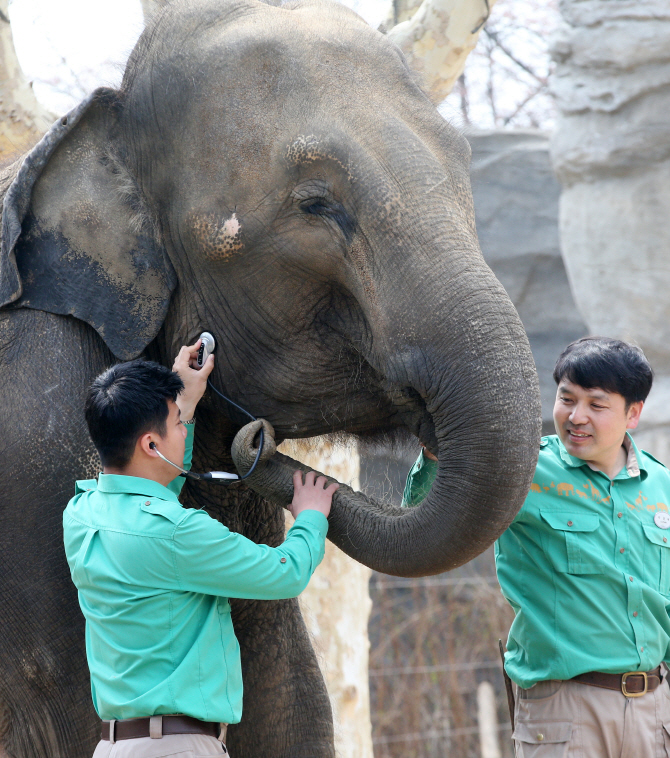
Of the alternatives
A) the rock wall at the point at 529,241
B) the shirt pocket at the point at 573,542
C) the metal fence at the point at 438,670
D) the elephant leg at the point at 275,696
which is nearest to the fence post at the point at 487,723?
the metal fence at the point at 438,670

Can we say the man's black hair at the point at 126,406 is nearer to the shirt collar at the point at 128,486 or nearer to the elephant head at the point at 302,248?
the shirt collar at the point at 128,486

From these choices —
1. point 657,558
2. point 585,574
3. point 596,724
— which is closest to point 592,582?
point 585,574

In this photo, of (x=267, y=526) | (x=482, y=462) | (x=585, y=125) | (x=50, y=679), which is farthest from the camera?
(x=585, y=125)

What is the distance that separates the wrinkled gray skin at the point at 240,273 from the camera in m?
1.73

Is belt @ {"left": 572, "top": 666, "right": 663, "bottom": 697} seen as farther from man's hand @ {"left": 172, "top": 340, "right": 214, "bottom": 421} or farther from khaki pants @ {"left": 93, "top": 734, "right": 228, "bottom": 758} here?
man's hand @ {"left": 172, "top": 340, "right": 214, "bottom": 421}

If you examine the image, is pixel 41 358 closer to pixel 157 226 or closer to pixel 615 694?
pixel 157 226

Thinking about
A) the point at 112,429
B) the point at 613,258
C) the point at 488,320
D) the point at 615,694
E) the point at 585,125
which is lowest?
the point at 615,694

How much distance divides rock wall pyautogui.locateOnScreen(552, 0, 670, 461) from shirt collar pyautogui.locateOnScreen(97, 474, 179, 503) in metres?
5.57

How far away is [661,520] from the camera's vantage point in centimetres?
234

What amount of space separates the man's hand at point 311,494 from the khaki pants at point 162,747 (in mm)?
453

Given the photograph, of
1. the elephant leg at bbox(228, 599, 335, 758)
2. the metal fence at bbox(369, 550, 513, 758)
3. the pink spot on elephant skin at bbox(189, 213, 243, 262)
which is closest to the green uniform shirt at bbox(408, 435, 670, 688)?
the elephant leg at bbox(228, 599, 335, 758)

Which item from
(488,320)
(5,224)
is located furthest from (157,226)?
(488,320)

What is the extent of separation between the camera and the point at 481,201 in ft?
31.2

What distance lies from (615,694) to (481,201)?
306 inches
